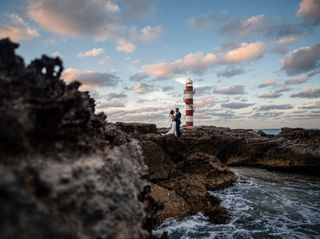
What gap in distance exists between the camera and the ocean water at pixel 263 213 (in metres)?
7.42

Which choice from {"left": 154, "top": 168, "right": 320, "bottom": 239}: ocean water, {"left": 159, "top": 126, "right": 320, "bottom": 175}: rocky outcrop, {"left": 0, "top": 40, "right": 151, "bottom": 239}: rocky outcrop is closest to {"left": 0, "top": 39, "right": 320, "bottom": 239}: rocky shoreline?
{"left": 0, "top": 40, "right": 151, "bottom": 239}: rocky outcrop

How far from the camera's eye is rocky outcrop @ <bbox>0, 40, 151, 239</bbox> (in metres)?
2.26

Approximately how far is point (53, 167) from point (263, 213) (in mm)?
7842

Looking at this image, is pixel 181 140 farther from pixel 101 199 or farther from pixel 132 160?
pixel 101 199

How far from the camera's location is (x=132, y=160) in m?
4.32

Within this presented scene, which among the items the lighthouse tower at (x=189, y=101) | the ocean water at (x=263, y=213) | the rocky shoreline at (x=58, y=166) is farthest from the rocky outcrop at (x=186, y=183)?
the lighthouse tower at (x=189, y=101)

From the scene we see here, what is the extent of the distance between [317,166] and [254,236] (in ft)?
26.5

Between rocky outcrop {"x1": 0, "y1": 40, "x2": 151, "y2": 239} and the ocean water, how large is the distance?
148 inches

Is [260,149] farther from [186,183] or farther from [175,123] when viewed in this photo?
[186,183]

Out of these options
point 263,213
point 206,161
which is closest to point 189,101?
point 206,161

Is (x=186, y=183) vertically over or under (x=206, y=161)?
under

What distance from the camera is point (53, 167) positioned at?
2.66 meters

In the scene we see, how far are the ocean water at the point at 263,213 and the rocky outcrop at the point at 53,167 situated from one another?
3755 mm

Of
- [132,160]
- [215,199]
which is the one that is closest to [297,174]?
[215,199]
